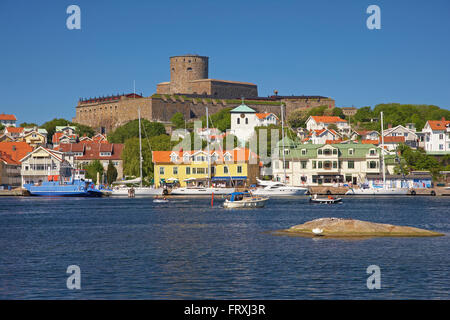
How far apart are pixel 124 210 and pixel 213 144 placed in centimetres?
5180

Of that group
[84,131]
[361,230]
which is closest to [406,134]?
[84,131]

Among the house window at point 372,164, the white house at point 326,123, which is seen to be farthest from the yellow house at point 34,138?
the house window at point 372,164

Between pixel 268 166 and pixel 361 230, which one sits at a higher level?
pixel 268 166

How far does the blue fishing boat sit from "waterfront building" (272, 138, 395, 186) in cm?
2712

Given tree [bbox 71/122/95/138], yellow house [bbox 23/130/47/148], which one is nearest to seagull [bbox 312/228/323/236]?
yellow house [bbox 23/130/47/148]

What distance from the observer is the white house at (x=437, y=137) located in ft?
Result: 446

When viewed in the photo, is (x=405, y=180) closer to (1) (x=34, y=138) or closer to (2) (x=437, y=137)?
(2) (x=437, y=137)

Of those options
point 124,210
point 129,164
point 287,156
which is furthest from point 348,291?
point 129,164

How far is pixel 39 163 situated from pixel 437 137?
69.7 metres

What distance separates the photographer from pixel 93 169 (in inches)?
5118

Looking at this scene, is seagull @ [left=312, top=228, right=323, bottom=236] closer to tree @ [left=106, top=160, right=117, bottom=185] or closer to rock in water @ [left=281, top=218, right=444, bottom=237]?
rock in water @ [left=281, top=218, right=444, bottom=237]
